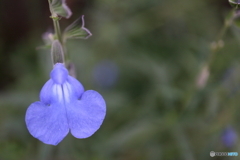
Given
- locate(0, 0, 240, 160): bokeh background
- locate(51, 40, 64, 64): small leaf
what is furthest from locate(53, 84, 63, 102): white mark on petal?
locate(0, 0, 240, 160): bokeh background

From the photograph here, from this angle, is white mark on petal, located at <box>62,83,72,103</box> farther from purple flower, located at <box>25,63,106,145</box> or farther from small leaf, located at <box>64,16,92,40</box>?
small leaf, located at <box>64,16,92,40</box>

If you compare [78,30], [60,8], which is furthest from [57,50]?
[60,8]

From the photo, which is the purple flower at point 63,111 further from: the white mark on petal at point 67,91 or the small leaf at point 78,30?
the small leaf at point 78,30

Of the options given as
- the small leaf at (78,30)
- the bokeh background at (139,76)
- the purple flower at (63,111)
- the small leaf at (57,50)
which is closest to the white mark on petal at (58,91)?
the purple flower at (63,111)

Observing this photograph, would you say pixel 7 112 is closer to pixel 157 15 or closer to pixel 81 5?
pixel 81 5

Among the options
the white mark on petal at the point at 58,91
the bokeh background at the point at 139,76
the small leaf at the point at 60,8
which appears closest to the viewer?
the small leaf at the point at 60,8

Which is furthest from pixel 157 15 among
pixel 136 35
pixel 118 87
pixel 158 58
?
pixel 118 87
